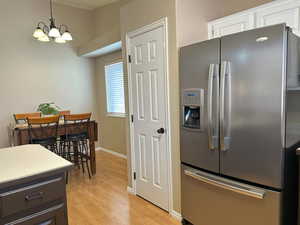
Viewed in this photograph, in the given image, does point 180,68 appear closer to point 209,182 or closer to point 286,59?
point 286,59

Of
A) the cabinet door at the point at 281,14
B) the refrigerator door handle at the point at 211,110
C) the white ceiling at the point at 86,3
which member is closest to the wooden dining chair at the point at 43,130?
the refrigerator door handle at the point at 211,110

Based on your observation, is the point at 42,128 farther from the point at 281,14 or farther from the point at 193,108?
the point at 281,14

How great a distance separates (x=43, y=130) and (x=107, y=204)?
1458 mm

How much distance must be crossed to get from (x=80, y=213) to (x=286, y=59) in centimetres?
257

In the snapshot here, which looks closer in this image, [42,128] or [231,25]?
[231,25]

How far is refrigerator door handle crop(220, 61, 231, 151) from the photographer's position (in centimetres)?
179

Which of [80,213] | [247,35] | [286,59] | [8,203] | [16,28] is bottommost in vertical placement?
[80,213]

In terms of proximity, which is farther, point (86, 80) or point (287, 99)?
point (86, 80)

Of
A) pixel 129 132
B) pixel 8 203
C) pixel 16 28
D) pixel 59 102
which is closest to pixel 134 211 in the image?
pixel 129 132

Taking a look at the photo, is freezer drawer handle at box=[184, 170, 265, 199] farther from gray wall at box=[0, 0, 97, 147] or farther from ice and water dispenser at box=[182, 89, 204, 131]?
gray wall at box=[0, 0, 97, 147]

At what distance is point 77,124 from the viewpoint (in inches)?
142

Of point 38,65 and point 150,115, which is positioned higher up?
point 38,65

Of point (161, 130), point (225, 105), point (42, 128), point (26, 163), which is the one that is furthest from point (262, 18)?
point (42, 128)

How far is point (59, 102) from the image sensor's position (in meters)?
4.99
